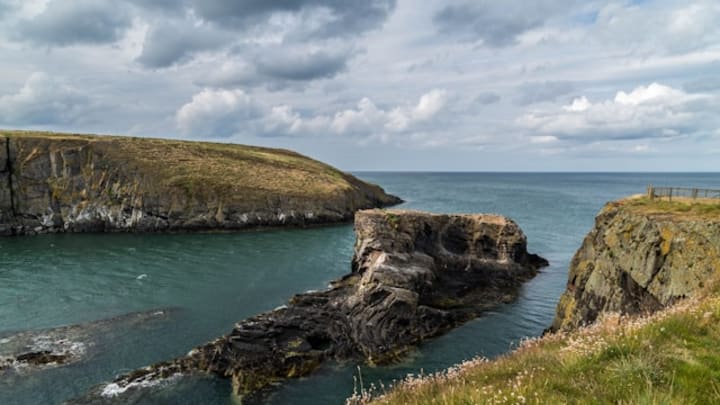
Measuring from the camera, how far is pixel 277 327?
27.2m

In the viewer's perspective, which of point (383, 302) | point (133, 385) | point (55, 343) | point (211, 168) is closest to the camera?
point (133, 385)

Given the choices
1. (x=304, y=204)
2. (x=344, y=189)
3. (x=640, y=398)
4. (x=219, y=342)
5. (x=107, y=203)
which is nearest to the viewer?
(x=640, y=398)

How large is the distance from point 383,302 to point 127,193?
65.2m

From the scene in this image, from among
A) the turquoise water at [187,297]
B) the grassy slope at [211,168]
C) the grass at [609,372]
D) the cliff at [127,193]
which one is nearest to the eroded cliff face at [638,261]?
the turquoise water at [187,297]

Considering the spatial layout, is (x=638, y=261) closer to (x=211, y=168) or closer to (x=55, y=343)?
(x=55, y=343)

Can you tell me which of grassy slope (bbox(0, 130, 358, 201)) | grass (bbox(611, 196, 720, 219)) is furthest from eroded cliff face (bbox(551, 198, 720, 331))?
grassy slope (bbox(0, 130, 358, 201))

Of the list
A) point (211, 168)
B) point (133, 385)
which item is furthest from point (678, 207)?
A: point (211, 168)

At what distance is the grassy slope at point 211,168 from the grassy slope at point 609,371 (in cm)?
7653

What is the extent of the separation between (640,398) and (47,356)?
101 ft

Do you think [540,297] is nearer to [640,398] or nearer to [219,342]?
[219,342]

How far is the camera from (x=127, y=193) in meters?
77.5

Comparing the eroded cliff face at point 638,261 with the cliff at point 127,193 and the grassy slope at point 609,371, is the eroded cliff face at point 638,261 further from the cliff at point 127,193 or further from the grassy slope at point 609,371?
the cliff at point 127,193

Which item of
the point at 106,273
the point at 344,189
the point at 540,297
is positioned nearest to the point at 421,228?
the point at 540,297

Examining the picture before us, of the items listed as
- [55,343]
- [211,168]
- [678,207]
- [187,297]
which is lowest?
[55,343]
